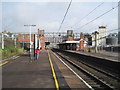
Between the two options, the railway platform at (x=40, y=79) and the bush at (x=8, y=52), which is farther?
the bush at (x=8, y=52)

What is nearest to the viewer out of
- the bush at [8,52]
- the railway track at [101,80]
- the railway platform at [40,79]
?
the railway platform at [40,79]

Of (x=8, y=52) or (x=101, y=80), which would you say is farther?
(x=8, y=52)

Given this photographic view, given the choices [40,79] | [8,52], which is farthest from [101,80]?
[8,52]

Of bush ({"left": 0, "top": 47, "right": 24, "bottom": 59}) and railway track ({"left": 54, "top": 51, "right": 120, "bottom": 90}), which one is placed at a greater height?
bush ({"left": 0, "top": 47, "right": 24, "bottom": 59})

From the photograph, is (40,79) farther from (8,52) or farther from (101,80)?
(8,52)

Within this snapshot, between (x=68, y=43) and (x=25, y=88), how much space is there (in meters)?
46.2

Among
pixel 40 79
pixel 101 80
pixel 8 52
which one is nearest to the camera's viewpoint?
pixel 40 79

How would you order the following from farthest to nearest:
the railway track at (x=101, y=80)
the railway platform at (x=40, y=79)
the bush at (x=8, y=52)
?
1. the bush at (x=8, y=52)
2. the railway track at (x=101, y=80)
3. the railway platform at (x=40, y=79)

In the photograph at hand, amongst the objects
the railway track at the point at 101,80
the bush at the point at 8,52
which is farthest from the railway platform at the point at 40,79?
the bush at the point at 8,52

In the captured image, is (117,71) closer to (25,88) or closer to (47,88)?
(47,88)

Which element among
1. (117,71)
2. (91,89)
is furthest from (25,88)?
(117,71)

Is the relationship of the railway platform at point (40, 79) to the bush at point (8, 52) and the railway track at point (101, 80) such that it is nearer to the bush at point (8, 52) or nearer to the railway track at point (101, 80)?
the railway track at point (101, 80)

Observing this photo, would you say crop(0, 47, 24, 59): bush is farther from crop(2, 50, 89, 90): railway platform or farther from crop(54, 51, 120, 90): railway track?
crop(54, 51, 120, 90): railway track

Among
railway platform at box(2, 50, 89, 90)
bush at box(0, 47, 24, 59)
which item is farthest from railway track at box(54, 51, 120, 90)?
bush at box(0, 47, 24, 59)
